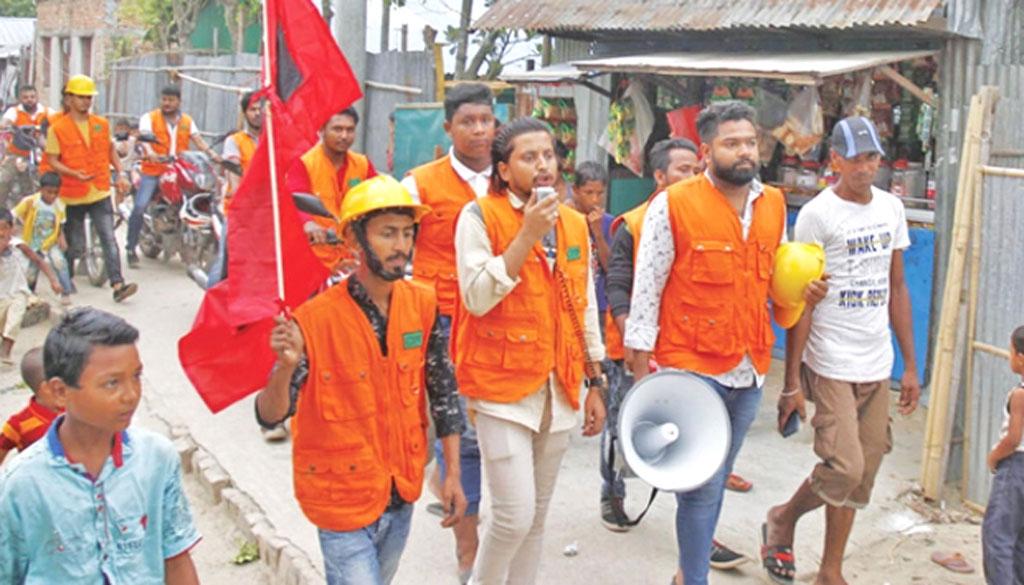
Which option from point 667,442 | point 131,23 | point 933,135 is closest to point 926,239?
point 933,135

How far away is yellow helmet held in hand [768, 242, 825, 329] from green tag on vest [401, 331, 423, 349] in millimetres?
1563

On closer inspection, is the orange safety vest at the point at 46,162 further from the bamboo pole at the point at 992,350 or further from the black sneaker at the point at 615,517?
the bamboo pole at the point at 992,350

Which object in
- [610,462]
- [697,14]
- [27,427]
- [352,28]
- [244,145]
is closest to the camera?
[27,427]

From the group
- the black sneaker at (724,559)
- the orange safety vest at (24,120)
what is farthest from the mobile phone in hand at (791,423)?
the orange safety vest at (24,120)

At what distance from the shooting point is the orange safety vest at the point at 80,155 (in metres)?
10.8

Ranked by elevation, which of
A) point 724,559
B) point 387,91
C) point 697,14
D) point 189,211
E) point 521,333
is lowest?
point 724,559

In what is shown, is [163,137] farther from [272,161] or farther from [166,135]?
[272,161]

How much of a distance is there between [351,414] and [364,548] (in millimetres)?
409

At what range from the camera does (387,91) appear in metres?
11.4

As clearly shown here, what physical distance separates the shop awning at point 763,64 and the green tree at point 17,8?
4382 centimetres

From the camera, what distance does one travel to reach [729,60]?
27.4ft

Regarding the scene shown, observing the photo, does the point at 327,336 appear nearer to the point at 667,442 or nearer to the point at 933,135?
the point at 667,442

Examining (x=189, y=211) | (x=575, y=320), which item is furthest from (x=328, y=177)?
(x=189, y=211)

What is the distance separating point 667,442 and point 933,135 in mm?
4494
